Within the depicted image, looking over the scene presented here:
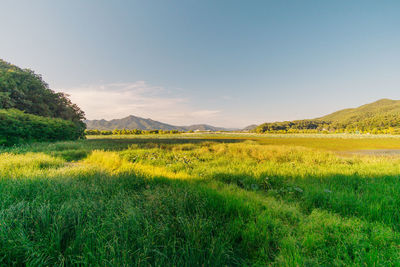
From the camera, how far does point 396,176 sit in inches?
199

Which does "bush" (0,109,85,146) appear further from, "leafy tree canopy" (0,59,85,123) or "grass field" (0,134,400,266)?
"grass field" (0,134,400,266)

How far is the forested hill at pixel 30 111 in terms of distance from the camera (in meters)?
12.0

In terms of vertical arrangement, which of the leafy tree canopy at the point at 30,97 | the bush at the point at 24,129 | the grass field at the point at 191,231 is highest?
the leafy tree canopy at the point at 30,97

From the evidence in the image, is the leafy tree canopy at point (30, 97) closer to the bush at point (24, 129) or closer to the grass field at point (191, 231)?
the bush at point (24, 129)

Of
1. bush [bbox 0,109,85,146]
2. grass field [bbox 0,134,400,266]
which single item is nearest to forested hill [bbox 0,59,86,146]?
bush [bbox 0,109,85,146]

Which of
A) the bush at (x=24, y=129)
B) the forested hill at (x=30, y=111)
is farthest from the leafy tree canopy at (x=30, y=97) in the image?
the bush at (x=24, y=129)

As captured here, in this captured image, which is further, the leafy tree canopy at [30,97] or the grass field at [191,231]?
the leafy tree canopy at [30,97]

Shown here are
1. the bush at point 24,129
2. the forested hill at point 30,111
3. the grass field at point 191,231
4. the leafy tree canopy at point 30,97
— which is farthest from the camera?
the leafy tree canopy at point 30,97

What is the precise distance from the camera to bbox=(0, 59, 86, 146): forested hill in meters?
12.0

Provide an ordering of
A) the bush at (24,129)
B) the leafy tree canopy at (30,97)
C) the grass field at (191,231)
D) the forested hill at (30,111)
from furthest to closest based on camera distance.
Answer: the leafy tree canopy at (30,97) → the forested hill at (30,111) → the bush at (24,129) → the grass field at (191,231)

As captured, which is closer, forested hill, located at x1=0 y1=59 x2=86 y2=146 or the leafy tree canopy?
forested hill, located at x1=0 y1=59 x2=86 y2=146

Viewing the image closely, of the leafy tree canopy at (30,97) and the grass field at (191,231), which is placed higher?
the leafy tree canopy at (30,97)

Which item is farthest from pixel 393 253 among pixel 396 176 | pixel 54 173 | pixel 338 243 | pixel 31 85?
pixel 31 85

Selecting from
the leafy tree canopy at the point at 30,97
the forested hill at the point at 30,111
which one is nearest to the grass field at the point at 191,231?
the forested hill at the point at 30,111
